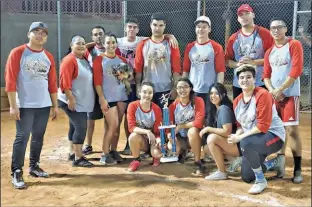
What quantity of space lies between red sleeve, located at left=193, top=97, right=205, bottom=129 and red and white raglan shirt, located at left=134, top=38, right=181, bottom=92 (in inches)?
15.7

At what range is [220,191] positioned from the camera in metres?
3.65

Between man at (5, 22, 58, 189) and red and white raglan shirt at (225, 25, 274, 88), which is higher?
red and white raglan shirt at (225, 25, 274, 88)

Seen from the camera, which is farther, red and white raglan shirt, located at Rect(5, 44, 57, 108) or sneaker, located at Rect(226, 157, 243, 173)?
sneaker, located at Rect(226, 157, 243, 173)

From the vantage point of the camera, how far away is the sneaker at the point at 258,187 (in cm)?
356

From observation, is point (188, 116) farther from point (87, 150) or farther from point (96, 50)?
point (87, 150)

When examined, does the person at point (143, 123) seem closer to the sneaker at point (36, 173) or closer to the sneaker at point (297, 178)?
the sneaker at point (36, 173)

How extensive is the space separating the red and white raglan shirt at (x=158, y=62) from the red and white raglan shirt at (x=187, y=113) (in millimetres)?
266

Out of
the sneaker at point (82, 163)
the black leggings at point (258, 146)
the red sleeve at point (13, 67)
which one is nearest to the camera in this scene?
the red sleeve at point (13, 67)

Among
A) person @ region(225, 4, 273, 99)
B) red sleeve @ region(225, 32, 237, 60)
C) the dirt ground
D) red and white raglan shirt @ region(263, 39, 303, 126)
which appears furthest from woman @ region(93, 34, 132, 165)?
red and white raglan shirt @ region(263, 39, 303, 126)

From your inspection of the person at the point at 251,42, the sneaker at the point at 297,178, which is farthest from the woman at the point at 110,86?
the sneaker at the point at 297,178

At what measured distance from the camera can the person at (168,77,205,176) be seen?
13.3ft

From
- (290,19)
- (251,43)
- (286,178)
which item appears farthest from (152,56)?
(290,19)

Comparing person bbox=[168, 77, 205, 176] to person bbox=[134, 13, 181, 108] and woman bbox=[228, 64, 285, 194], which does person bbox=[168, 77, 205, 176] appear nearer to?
person bbox=[134, 13, 181, 108]

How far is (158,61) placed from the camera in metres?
4.11
